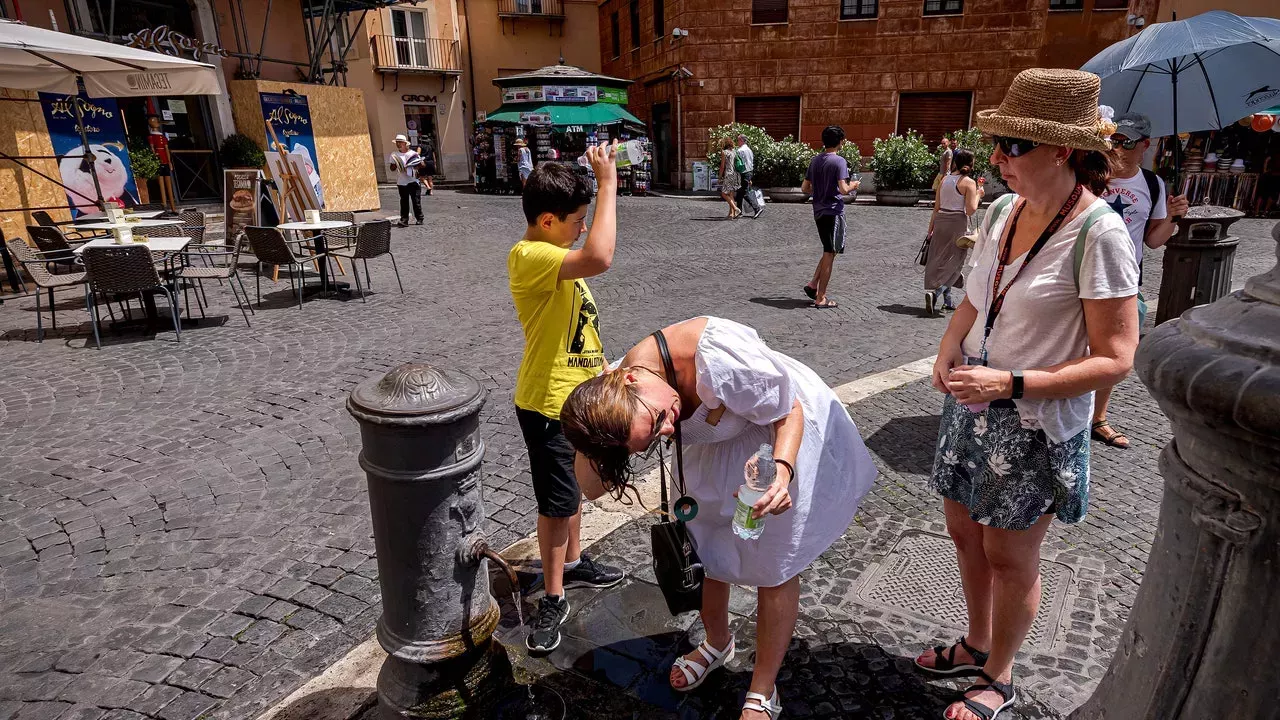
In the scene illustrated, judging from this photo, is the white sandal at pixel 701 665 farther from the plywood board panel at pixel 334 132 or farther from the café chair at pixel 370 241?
the plywood board panel at pixel 334 132

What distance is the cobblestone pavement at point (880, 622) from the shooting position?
2340 mm

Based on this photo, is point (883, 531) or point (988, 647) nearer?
point (988, 647)

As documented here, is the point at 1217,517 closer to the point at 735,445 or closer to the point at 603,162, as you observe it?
the point at 735,445

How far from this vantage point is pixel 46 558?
323cm

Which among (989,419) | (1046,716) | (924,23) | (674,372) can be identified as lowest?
(1046,716)

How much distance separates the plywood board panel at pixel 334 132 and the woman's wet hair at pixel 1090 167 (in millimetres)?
16036

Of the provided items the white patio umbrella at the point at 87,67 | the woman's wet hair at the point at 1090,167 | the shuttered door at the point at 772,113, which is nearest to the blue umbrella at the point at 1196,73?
the woman's wet hair at the point at 1090,167

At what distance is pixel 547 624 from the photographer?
104 inches

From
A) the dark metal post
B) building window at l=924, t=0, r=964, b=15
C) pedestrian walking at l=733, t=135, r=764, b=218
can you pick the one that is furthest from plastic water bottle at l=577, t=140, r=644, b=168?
building window at l=924, t=0, r=964, b=15

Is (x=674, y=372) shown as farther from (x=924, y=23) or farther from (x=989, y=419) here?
(x=924, y=23)

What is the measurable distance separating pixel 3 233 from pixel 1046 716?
12.1 m

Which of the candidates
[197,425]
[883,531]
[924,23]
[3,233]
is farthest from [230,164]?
[924,23]

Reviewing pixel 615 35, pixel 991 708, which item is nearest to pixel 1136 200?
pixel 991 708

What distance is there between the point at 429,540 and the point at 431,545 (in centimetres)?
2
